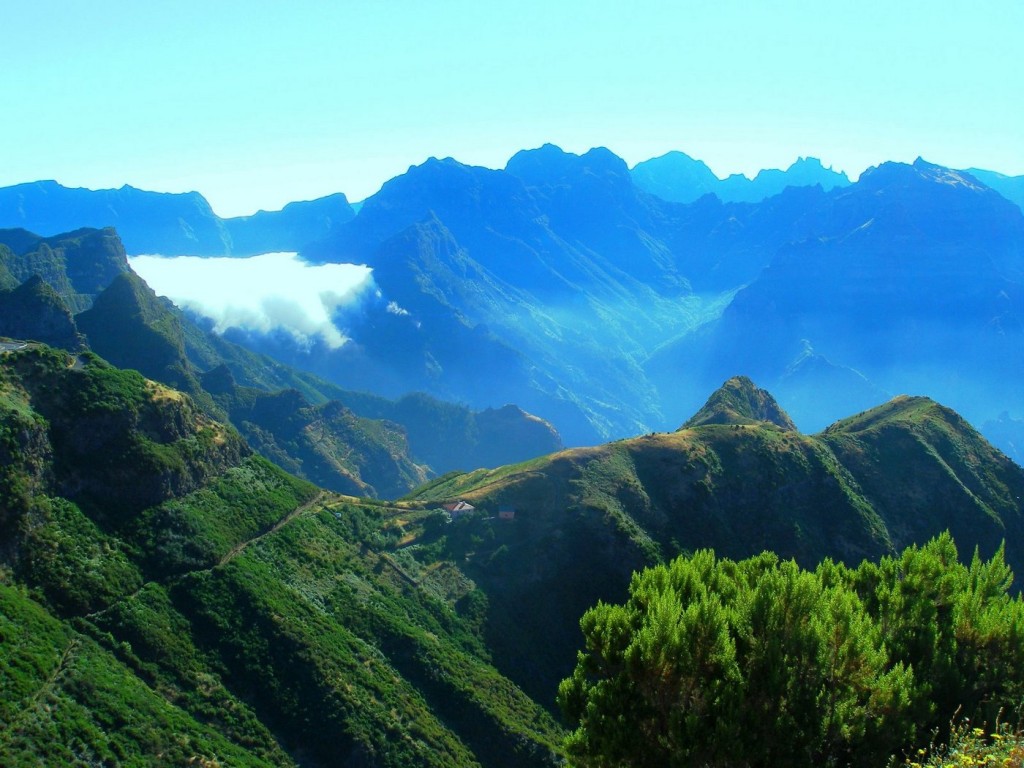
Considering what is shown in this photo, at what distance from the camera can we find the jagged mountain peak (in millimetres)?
147500

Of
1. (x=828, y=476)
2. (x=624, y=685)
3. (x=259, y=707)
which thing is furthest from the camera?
(x=828, y=476)

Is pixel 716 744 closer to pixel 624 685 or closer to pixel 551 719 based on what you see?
pixel 624 685

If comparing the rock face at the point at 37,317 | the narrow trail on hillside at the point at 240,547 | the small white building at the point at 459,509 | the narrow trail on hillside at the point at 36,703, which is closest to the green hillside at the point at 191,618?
the narrow trail on hillside at the point at 36,703

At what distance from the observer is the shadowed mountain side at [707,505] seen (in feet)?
291

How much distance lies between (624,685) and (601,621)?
8.03 ft

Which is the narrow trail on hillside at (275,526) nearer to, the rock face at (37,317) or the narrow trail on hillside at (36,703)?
the narrow trail on hillside at (36,703)

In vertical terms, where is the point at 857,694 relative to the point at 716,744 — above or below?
above

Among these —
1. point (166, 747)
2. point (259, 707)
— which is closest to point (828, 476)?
point (259, 707)

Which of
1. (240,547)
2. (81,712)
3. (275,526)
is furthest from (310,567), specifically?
(81,712)

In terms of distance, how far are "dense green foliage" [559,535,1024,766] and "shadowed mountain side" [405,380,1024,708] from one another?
185 feet

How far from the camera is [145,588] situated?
6556 centimetres

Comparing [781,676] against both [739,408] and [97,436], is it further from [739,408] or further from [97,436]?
[739,408]

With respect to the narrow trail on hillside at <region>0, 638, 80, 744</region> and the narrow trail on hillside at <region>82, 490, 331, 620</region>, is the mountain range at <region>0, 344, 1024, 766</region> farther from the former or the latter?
the narrow trail on hillside at <region>82, 490, 331, 620</region>

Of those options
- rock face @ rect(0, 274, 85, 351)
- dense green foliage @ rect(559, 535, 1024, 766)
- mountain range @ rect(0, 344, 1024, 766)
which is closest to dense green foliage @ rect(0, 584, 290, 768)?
mountain range @ rect(0, 344, 1024, 766)
